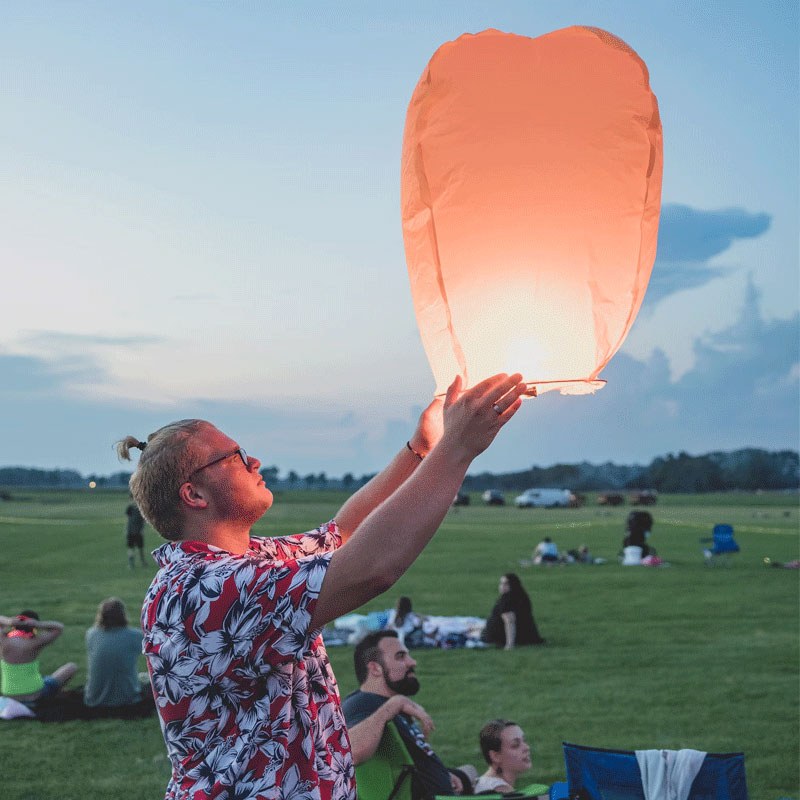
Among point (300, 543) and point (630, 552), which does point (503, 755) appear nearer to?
point (300, 543)

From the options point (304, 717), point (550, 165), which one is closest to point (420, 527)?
point (304, 717)

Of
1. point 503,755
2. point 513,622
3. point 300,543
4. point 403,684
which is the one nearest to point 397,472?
point 300,543

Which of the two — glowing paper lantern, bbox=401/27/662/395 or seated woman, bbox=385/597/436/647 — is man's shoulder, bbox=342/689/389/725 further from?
seated woman, bbox=385/597/436/647

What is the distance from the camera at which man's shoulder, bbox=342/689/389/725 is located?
5039 millimetres

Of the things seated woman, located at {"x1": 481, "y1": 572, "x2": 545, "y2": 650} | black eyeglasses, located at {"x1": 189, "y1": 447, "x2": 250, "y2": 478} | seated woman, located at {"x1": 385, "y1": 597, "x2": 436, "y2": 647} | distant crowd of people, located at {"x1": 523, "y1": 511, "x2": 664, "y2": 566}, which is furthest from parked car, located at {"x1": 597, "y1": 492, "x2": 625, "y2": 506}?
black eyeglasses, located at {"x1": 189, "y1": 447, "x2": 250, "y2": 478}

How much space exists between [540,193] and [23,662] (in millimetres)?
8672

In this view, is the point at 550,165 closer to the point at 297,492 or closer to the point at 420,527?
the point at 420,527

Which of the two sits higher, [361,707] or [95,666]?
[361,707]

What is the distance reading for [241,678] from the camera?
1.81 m

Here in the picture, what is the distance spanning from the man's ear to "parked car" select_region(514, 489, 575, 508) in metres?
70.1

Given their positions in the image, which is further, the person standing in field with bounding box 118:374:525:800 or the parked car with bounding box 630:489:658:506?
the parked car with bounding box 630:489:658:506

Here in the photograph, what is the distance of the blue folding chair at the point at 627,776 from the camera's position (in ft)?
14.2

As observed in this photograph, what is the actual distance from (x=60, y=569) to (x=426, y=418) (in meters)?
22.7

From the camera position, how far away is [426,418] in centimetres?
231
